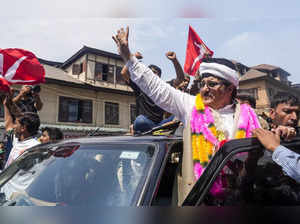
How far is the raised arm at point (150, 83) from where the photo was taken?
1.79m

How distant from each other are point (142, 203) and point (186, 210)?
1.67 ft

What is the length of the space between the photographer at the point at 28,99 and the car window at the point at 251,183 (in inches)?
156

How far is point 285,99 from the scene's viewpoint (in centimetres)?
240

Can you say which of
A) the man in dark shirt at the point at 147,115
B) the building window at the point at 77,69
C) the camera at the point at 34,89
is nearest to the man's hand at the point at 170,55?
the man in dark shirt at the point at 147,115

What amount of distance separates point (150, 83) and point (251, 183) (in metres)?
0.96

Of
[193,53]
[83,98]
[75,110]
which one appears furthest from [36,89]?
[83,98]

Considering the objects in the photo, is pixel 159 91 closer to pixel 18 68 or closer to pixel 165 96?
pixel 165 96

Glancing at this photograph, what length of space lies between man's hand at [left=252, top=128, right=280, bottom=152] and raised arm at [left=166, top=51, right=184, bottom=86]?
163 cm

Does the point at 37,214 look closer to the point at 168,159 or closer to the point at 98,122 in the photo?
the point at 168,159

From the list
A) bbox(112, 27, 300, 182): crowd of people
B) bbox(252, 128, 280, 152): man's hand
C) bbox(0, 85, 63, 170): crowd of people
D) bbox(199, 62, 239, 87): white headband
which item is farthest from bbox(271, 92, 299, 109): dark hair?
bbox(0, 85, 63, 170): crowd of people

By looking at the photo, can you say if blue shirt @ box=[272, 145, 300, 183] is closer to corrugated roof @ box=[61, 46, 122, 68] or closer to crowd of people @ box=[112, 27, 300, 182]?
crowd of people @ box=[112, 27, 300, 182]

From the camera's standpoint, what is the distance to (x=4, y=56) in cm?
422

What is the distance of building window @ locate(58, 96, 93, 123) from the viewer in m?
18.4

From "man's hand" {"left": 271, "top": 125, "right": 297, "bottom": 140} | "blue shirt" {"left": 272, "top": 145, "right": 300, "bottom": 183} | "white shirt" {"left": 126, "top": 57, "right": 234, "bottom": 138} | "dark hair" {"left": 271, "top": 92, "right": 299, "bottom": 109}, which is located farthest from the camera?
"dark hair" {"left": 271, "top": 92, "right": 299, "bottom": 109}
